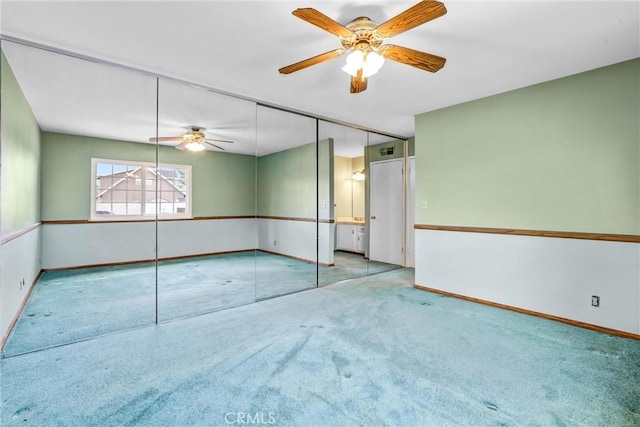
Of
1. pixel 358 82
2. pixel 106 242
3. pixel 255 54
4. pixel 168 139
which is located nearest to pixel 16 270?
pixel 106 242

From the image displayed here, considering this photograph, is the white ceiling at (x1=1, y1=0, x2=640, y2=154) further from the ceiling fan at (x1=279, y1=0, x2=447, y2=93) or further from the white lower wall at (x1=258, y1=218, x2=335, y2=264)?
Result: the white lower wall at (x1=258, y1=218, x2=335, y2=264)

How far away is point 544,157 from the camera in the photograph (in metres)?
3.20

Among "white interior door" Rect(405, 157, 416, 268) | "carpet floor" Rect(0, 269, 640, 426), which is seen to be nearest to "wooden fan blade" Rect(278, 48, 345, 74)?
"carpet floor" Rect(0, 269, 640, 426)

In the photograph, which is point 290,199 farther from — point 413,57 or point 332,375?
point 332,375

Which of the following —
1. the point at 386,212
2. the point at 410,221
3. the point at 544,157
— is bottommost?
the point at 410,221

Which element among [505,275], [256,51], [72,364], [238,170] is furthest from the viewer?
[238,170]

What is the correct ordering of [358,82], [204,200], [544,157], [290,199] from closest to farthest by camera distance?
[358,82] < [544,157] < [204,200] < [290,199]

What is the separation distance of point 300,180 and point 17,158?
10.8ft

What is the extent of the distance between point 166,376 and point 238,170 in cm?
299

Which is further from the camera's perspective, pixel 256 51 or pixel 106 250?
pixel 106 250

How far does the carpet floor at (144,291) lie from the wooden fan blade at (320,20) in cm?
299

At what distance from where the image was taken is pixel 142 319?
303 centimetres

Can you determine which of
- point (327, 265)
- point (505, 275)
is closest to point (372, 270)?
point (327, 265)

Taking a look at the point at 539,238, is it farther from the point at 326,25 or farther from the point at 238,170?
the point at 238,170
